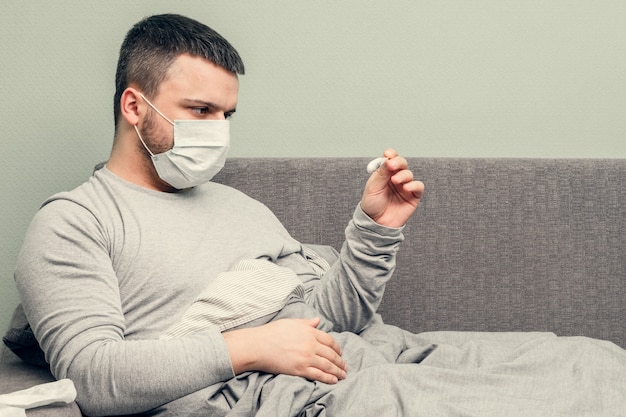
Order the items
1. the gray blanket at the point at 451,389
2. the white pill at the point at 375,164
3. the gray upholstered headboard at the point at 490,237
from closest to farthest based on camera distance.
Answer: the gray blanket at the point at 451,389 → the white pill at the point at 375,164 → the gray upholstered headboard at the point at 490,237

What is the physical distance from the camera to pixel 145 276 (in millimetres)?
1312

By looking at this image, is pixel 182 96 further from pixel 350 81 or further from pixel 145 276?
pixel 350 81

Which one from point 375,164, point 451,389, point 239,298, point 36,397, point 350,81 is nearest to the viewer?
point 36,397

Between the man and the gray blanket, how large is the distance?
0.10 feet

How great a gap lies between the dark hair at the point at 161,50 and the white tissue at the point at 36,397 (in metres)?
0.60

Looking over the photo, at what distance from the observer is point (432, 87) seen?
193cm

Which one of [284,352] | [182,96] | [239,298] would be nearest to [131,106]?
[182,96]

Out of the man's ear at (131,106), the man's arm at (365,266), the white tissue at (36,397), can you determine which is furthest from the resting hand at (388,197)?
the white tissue at (36,397)

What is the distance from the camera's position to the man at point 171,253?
1.16 m

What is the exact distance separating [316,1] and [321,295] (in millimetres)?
770

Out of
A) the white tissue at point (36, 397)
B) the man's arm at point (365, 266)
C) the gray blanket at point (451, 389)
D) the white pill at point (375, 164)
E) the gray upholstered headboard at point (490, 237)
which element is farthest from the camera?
the gray upholstered headboard at point (490, 237)

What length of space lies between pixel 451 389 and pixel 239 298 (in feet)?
1.22

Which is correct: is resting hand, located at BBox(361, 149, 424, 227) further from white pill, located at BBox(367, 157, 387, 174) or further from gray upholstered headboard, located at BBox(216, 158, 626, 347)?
gray upholstered headboard, located at BBox(216, 158, 626, 347)

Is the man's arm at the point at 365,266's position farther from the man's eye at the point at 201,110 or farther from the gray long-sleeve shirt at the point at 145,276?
the man's eye at the point at 201,110
